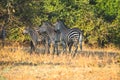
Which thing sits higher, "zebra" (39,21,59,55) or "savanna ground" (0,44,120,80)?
"zebra" (39,21,59,55)

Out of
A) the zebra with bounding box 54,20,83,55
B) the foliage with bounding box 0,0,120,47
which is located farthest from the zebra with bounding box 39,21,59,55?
the foliage with bounding box 0,0,120,47

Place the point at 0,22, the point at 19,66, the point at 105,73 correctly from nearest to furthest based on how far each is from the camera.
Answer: the point at 105,73
the point at 19,66
the point at 0,22

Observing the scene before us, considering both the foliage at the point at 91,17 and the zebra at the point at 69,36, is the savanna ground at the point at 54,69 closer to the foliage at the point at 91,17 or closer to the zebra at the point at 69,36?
the zebra at the point at 69,36

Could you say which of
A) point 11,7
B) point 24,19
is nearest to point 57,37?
point 24,19

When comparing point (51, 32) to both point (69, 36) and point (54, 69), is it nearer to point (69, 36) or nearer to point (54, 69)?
point (69, 36)

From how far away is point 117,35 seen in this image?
100 feet

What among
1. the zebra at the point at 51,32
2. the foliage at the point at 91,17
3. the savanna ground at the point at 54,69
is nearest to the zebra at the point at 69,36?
the zebra at the point at 51,32

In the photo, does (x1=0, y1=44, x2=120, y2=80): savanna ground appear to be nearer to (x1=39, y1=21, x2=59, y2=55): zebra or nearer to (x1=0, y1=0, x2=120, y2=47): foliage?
(x1=39, y1=21, x2=59, y2=55): zebra

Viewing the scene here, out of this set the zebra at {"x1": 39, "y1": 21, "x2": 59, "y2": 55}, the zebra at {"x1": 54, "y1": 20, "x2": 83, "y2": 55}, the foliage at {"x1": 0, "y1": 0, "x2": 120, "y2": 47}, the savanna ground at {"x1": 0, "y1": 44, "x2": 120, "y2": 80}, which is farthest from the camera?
the foliage at {"x1": 0, "y1": 0, "x2": 120, "y2": 47}

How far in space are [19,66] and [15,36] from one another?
1393cm

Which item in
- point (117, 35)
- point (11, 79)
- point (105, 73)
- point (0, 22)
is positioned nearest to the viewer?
point (11, 79)

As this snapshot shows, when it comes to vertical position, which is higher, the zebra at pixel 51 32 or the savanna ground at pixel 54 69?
the zebra at pixel 51 32

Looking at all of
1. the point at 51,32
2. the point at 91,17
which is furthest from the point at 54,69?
the point at 91,17

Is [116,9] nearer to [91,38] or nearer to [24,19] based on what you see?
[91,38]
